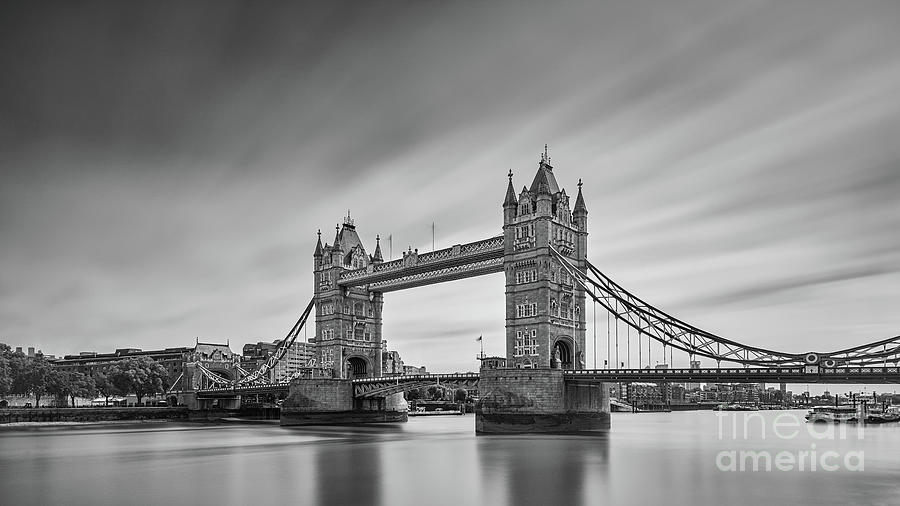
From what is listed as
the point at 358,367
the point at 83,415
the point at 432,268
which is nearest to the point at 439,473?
the point at 432,268

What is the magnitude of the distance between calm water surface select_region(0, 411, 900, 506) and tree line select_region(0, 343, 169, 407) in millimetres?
53681

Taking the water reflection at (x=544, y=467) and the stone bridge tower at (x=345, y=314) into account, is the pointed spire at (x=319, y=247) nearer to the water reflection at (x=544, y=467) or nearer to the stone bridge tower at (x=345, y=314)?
the stone bridge tower at (x=345, y=314)

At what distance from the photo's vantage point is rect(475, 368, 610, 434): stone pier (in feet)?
184

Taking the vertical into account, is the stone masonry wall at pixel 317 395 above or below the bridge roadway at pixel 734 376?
below

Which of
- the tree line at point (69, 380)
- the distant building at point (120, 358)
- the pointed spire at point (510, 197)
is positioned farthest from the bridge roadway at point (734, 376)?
the distant building at point (120, 358)

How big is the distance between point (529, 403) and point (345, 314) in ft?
109

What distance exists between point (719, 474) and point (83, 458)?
33.4 meters

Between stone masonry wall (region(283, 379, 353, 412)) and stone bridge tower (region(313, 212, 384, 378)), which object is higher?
stone bridge tower (region(313, 212, 384, 378))

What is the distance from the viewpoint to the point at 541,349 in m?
60.1

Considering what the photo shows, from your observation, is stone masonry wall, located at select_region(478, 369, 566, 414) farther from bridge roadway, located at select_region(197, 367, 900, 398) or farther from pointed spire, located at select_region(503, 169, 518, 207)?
pointed spire, located at select_region(503, 169, 518, 207)

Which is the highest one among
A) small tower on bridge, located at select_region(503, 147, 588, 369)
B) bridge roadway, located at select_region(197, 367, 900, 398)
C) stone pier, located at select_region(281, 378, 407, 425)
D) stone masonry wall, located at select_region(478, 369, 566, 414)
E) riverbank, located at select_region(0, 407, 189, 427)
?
small tower on bridge, located at select_region(503, 147, 588, 369)

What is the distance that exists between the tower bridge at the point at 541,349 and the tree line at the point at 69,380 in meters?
43.6

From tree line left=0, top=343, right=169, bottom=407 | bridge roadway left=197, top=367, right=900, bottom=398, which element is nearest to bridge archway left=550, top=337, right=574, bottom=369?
bridge roadway left=197, top=367, right=900, bottom=398

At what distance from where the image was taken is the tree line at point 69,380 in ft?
337
